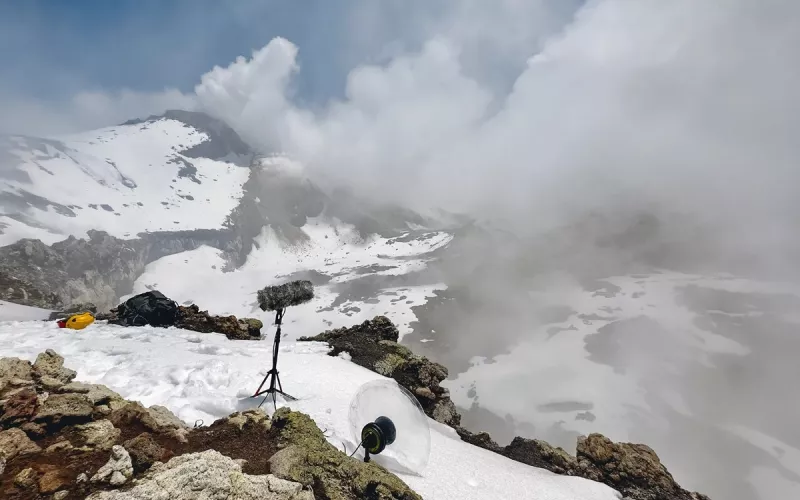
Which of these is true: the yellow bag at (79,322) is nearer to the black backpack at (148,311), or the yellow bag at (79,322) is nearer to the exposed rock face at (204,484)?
the black backpack at (148,311)

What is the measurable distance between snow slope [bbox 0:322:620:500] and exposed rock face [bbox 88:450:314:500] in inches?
132

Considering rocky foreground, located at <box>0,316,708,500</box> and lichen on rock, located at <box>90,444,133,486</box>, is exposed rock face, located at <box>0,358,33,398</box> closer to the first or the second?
rocky foreground, located at <box>0,316,708,500</box>

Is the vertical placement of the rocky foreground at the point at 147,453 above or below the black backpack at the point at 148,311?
below

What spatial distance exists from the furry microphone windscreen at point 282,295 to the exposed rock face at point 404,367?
948 cm

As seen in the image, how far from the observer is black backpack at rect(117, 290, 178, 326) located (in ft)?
61.0

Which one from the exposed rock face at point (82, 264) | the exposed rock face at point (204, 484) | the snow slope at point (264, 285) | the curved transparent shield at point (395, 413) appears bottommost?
the exposed rock face at point (204, 484)

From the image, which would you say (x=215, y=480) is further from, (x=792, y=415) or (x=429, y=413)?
(x=792, y=415)

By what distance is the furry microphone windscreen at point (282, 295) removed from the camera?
1133 centimetres

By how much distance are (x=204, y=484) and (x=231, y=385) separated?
697cm

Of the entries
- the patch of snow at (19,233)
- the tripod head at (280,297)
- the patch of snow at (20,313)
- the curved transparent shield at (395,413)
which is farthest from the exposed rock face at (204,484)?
the patch of snow at (19,233)

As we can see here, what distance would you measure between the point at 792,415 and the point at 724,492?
41616 millimetres

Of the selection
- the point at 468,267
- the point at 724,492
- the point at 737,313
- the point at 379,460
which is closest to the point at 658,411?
the point at 724,492

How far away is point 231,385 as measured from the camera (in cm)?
1223

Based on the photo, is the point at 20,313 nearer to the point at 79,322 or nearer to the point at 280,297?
the point at 79,322
